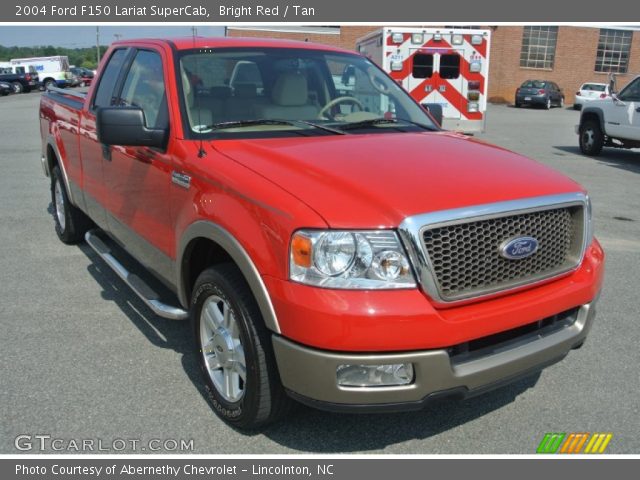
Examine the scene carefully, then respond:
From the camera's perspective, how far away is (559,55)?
4084cm

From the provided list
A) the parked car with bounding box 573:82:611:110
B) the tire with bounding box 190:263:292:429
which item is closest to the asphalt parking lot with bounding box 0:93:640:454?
the tire with bounding box 190:263:292:429

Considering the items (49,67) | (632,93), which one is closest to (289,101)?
(632,93)

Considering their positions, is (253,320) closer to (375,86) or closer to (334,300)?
(334,300)

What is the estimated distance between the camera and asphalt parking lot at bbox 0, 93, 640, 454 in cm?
310

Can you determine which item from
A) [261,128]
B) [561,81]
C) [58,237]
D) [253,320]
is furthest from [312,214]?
[561,81]

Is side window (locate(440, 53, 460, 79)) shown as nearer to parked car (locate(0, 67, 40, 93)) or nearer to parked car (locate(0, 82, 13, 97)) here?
parked car (locate(0, 82, 13, 97))

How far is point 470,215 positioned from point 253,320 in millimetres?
1046

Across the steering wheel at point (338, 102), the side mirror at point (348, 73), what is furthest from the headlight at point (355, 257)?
the side mirror at point (348, 73)

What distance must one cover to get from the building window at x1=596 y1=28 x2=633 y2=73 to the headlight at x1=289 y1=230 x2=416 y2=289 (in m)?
44.0

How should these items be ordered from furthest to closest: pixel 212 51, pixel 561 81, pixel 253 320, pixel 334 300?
pixel 561 81
pixel 212 51
pixel 253 320
pixel 334 300

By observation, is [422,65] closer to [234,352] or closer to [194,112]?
[194,112]

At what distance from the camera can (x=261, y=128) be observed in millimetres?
3600

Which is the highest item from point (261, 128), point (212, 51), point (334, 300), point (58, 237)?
point (212, 51)

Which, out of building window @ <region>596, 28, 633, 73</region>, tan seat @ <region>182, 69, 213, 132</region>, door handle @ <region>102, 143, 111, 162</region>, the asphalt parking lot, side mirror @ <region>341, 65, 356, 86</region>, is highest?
building window @ <region>596, 28, 633, 73</region>
